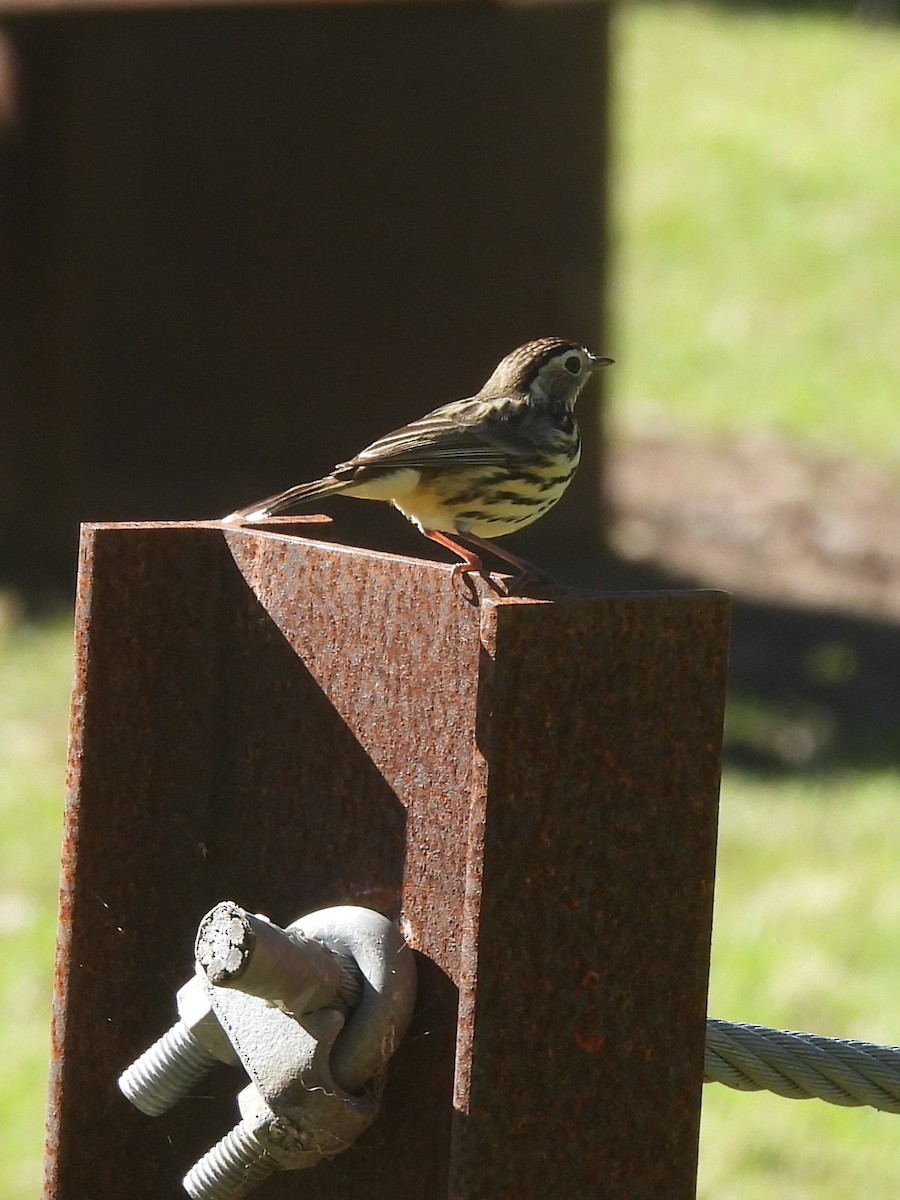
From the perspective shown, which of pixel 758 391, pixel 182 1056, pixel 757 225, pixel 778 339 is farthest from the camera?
pixel 757 225

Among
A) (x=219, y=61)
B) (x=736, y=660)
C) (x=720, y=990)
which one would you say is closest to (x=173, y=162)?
(x=219, y=61)

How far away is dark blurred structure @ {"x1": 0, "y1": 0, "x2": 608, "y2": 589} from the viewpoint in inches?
511

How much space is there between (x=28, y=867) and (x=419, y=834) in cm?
622

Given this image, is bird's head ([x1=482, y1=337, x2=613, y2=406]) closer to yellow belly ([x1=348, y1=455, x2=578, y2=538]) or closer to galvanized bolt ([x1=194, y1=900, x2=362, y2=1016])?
yellow belly ([x1=348, y1=455, x2=578, y2=538])

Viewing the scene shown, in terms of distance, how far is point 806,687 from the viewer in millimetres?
10742

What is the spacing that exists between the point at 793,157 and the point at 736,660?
12.8m

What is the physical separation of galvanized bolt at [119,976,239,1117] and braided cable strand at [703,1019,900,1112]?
2.34 ft

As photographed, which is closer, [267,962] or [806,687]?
[267,962]

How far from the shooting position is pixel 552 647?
83.5 inches

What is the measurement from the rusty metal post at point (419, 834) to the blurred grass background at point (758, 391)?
148 inches

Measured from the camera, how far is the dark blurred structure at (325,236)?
13.0 metres

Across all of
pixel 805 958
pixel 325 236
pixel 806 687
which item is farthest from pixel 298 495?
pixel 325 236

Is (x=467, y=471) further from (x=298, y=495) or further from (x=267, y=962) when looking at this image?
(x=267, y=962)

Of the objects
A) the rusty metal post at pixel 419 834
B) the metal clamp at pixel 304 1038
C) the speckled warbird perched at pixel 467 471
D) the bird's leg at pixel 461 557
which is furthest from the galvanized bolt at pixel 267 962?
the speckled warbird perched at pixel 467 471
